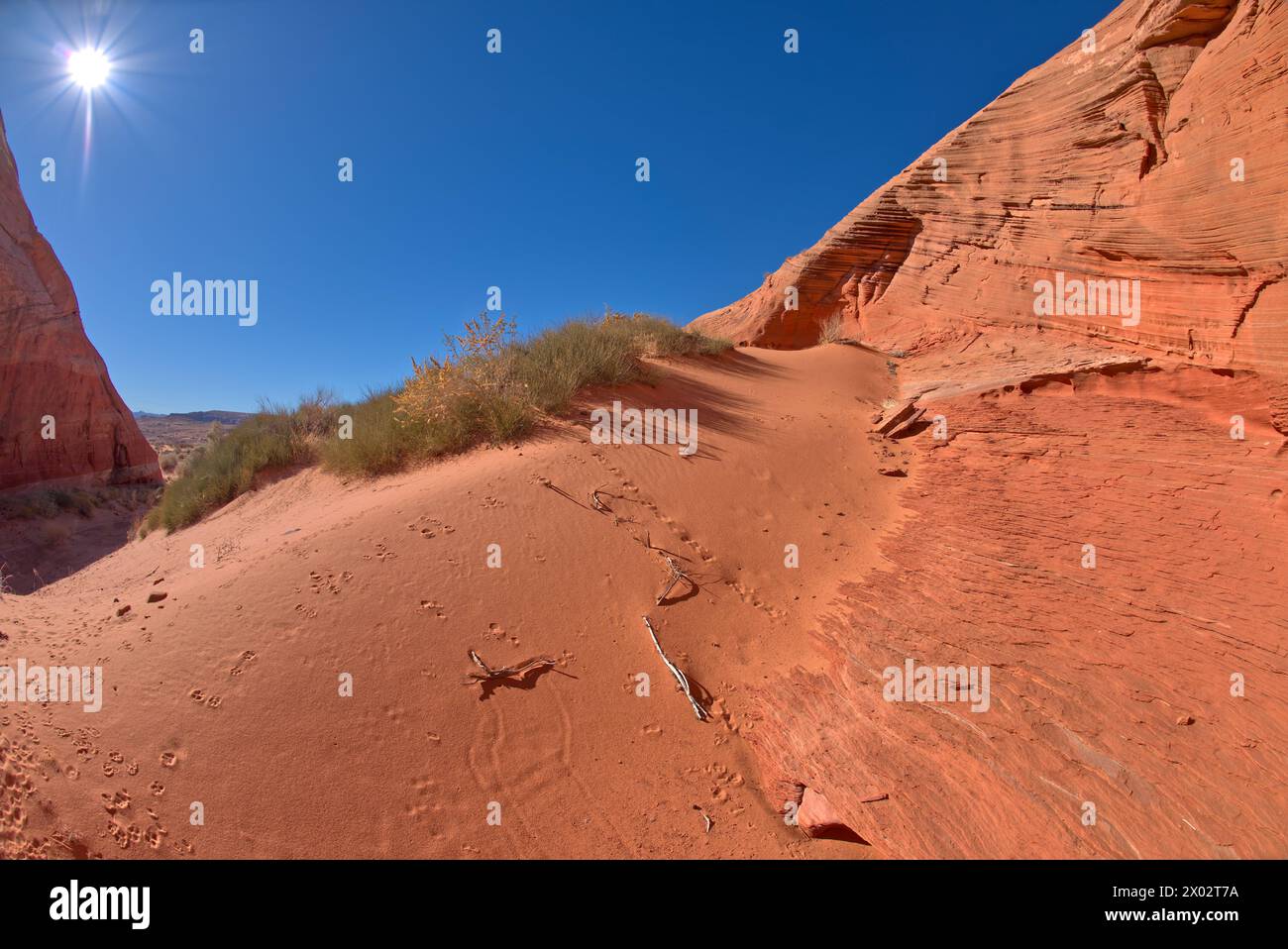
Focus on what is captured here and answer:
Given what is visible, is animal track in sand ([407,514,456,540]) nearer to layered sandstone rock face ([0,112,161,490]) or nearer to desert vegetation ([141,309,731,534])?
desert vegetation ([141,309,731,534])

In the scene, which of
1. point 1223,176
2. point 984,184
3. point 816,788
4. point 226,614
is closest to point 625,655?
point 816,788

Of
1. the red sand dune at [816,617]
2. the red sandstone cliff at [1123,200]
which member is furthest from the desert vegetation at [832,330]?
the red sand dune at [816,617]

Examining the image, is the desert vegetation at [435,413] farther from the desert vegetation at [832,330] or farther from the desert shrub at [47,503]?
the desert shrub at [47,503]

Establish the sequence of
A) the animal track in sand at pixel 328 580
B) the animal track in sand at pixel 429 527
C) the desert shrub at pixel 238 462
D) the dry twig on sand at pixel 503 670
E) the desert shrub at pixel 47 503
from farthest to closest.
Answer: the desert shrub at pixel 47 503
the desert shrub at pixel 238 462
the animal track in sand at pixel 429 527
the animal track in sand at pixel 328 580
the dry twig on sand at pixel 503 670

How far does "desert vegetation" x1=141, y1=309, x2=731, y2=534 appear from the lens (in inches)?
263

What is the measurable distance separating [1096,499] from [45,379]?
76.4ft

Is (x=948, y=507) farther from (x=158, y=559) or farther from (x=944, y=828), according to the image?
(x=158, y=559)

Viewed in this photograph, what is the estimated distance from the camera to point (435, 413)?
6.68 m

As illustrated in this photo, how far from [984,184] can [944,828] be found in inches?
486

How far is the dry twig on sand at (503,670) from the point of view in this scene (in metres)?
3.55

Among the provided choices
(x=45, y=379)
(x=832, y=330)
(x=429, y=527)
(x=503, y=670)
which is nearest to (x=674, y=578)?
(x=503, y=670)

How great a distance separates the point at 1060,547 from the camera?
460 cm

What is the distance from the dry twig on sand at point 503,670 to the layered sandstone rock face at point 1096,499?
154 centimetres

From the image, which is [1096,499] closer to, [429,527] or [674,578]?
[674,578]
